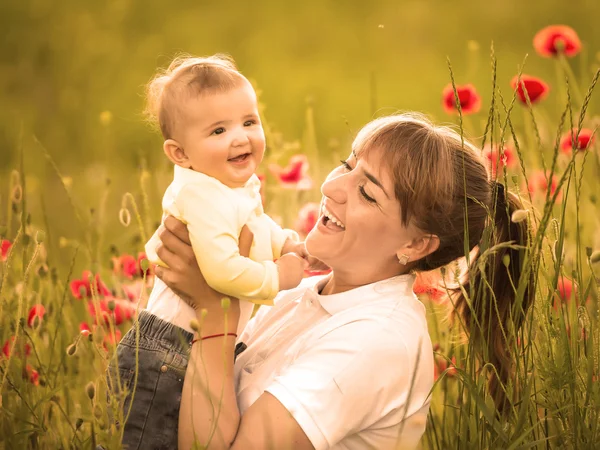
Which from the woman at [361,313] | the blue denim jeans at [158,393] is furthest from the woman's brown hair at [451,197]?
the blue denim jeans at [158,393]

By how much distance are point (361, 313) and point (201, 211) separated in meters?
0.44

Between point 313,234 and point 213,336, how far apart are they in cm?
34

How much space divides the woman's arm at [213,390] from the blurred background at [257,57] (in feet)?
12.6

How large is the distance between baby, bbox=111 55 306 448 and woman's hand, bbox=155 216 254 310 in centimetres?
3

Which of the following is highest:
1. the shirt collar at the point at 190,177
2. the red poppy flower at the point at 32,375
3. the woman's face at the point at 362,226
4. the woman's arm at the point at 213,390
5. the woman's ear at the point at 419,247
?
the shirt collar at the point at 190,177

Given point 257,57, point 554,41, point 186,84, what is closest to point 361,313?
point 186,84

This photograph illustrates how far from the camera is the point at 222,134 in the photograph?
2217mm

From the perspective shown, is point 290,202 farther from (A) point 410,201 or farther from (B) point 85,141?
(B) point 85,141

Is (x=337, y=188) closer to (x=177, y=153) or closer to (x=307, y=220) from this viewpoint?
(x=177, y=153)

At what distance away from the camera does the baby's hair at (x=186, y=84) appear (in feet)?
7.23

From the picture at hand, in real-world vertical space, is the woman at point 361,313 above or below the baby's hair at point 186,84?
below

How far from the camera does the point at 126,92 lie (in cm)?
779

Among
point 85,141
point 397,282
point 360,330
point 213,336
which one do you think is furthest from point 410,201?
point 85,141

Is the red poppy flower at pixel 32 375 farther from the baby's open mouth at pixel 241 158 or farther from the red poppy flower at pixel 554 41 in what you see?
the red poppy flower at pixel 554 41
